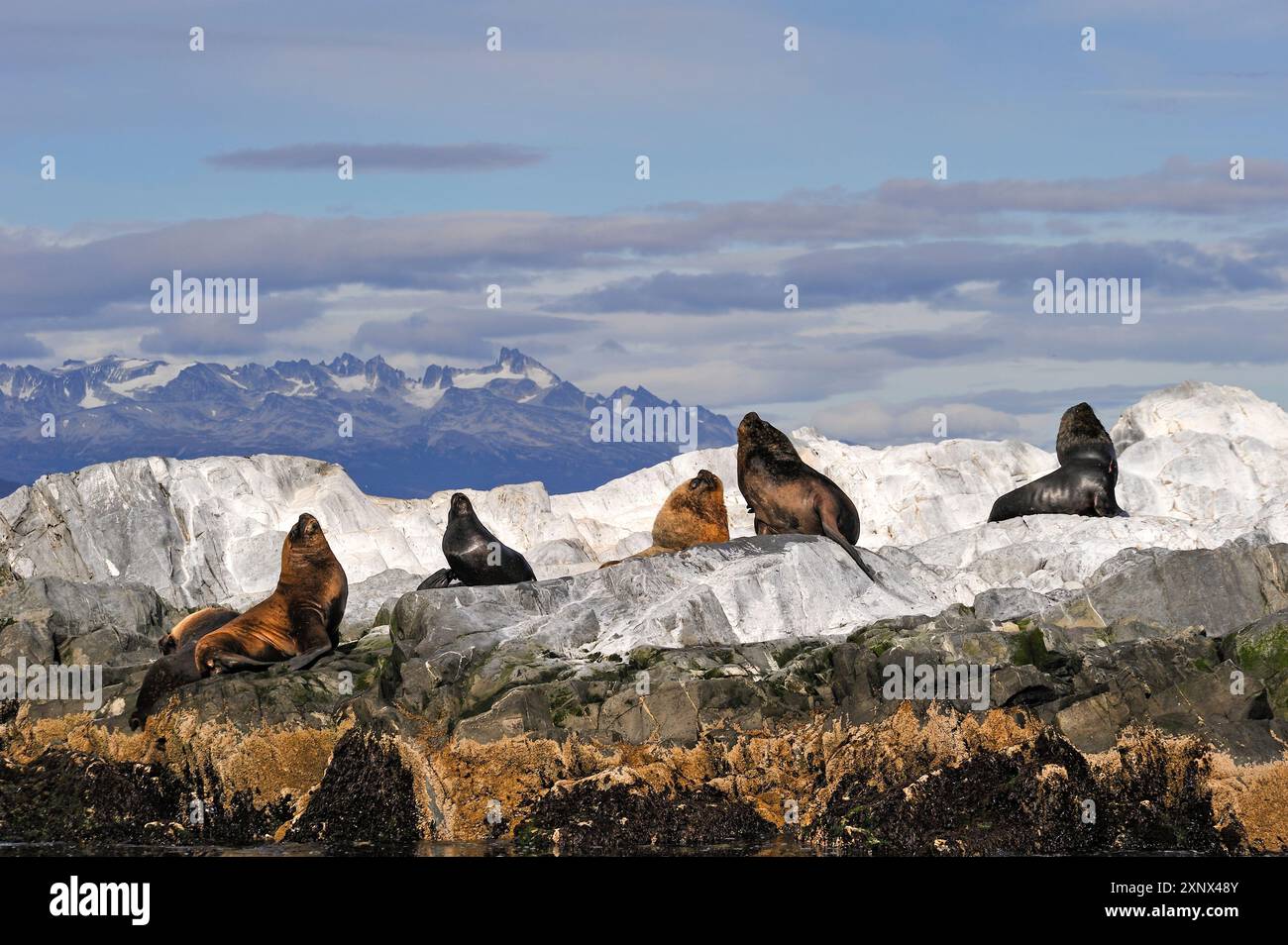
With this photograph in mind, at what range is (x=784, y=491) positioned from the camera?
28.9 metres

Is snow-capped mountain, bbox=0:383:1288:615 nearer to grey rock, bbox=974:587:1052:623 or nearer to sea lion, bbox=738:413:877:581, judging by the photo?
sea lion, bbox=738:413:877:581

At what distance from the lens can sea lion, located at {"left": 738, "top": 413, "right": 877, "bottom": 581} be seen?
93.9ft

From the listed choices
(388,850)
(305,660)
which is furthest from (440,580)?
(388,850)

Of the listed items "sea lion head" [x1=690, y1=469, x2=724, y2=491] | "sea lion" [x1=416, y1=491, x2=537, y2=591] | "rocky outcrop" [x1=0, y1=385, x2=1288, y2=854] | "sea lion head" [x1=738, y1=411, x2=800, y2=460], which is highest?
"sea lion head" [x1=738, y1=411, x2=800, y2=460]

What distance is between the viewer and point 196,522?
40.0 metres

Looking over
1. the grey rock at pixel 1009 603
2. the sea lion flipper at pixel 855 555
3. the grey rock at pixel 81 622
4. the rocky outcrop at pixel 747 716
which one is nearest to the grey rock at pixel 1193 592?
the rocky outcrop at pixel 747 716

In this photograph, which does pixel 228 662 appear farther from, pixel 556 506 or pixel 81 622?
pixel 556 506

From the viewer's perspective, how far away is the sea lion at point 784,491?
28609 mm

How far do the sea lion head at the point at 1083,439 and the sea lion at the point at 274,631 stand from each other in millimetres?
13270

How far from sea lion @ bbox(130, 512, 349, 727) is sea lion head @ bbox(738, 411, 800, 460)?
6.69 meters

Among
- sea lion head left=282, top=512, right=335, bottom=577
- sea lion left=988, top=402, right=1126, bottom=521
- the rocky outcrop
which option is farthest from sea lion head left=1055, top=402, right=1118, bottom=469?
sea lion head left=282, top=512, right=335, bottom=577

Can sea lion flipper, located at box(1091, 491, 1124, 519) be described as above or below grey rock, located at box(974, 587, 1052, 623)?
above

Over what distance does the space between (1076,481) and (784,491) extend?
6.02m
